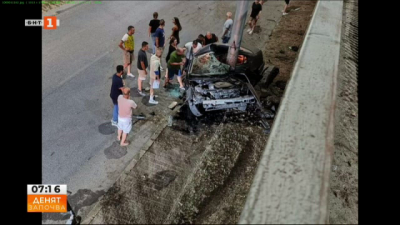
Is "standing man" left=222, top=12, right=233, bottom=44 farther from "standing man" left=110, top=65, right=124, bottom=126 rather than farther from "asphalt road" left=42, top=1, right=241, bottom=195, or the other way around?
"standing man" left=110, top=65, right=124, bottom=126

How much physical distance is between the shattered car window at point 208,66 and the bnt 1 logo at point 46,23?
7.44m

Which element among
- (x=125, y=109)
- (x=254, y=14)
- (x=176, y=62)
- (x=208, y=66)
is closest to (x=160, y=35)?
(x=176, y=62)

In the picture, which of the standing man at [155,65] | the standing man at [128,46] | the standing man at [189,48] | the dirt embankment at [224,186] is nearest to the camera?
the dirt embankment at [224,186]

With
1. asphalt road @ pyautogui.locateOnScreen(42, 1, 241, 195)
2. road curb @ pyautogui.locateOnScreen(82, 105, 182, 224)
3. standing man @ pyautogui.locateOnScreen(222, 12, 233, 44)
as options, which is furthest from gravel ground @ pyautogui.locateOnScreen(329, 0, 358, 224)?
asphalt road @ pyautogui.locateOnScreen(42, 1, 241, 195)

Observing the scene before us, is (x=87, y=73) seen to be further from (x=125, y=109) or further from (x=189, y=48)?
(x=125, y=109)

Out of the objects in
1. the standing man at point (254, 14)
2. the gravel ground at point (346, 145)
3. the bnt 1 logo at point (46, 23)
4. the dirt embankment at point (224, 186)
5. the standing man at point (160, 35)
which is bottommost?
the dirt embankment at point (224, 186)

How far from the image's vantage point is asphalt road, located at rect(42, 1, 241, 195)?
272 inches

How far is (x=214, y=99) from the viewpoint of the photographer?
797 centimetres

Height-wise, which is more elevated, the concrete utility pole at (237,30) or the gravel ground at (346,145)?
the concrete utility pole at (237,30)

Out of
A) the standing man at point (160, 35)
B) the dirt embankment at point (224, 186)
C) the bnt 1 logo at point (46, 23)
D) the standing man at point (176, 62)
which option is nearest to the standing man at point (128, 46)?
the standing man at point (160, 35)

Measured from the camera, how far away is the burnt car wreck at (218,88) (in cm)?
782

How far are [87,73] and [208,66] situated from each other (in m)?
4.28

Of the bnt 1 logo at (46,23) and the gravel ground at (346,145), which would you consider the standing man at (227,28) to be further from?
the bnt 1 logo at (46,23)
